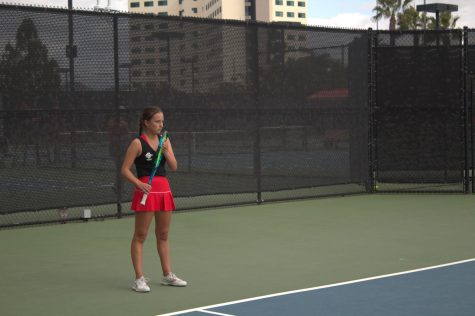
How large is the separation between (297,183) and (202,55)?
3.02 m

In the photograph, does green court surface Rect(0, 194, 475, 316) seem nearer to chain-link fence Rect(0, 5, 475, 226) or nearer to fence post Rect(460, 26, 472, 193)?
chain-link fence Rect(0, 5, 475, 226)

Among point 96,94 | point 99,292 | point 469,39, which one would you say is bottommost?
point 99,292

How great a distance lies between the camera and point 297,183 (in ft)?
49.7

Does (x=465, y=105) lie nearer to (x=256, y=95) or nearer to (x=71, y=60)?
(x=256, y=95)

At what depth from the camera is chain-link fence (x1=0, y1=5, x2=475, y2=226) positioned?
11656 mm

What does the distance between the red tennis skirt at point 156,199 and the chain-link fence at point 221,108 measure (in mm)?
4457

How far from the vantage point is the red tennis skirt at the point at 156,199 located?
7.36 metres

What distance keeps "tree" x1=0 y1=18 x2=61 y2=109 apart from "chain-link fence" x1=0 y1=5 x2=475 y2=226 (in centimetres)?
2

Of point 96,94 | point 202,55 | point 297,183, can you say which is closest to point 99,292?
point 96,94

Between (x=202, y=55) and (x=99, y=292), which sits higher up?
(x=202, y=55)

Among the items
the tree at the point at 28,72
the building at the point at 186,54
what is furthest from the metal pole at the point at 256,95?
the tree at the point at 28,72

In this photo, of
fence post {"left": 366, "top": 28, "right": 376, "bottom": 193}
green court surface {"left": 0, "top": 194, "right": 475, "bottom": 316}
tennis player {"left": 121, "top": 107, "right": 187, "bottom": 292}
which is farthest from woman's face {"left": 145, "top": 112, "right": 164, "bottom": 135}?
fence post {"left": 366, "top": 28, "right": 376, "bottom": 193}

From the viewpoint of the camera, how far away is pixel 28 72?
11461 millimetres

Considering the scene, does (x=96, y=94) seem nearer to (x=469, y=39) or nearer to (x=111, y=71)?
(x=111, y=71)
